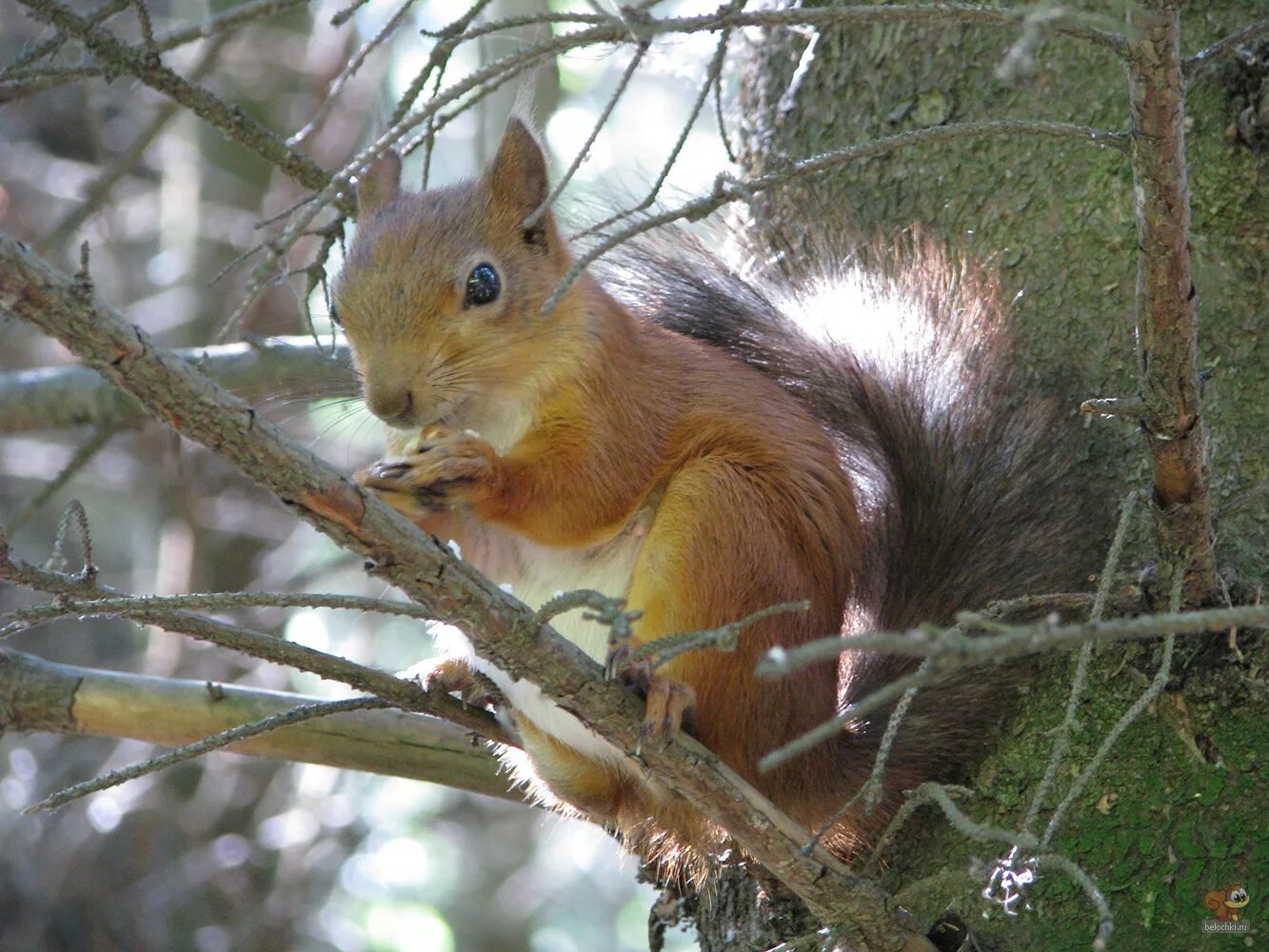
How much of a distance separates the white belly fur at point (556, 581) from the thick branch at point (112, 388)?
61cm

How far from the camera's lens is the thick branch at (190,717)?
1995 millimetres

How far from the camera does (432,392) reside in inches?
76.4

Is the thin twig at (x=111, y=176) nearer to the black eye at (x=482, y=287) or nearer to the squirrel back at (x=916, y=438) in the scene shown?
the black eye at (x=482, y=287)

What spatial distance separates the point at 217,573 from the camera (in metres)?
4.83

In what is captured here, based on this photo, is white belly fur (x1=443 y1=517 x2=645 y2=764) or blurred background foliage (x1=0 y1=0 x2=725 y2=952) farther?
blurred background foliage (x1=0 y1=0 x2=725 y2=952)

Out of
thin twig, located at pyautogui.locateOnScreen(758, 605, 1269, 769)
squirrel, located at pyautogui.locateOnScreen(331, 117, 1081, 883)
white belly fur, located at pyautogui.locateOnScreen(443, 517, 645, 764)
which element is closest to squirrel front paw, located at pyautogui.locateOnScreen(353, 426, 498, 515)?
squirrel, located at pyautogui.locateOnScreen(331, 117, 1081, 883)

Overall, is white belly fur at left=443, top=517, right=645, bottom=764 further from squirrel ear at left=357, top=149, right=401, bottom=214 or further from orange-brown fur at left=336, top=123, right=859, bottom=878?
squirrel ear at left=357, top=149, right=401, bottom=214

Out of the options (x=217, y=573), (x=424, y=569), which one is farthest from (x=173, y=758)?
(x=217, y=573)

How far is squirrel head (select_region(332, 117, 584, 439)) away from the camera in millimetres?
1951

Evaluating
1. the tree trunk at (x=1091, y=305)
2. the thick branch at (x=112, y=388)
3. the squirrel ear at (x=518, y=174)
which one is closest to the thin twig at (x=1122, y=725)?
the tree trunk at (x=1091, y=305)

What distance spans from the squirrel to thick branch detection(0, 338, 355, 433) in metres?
0.44

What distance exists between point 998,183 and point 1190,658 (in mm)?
939

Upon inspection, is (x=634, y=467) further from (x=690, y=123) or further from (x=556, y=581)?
(x=690, y=123)
